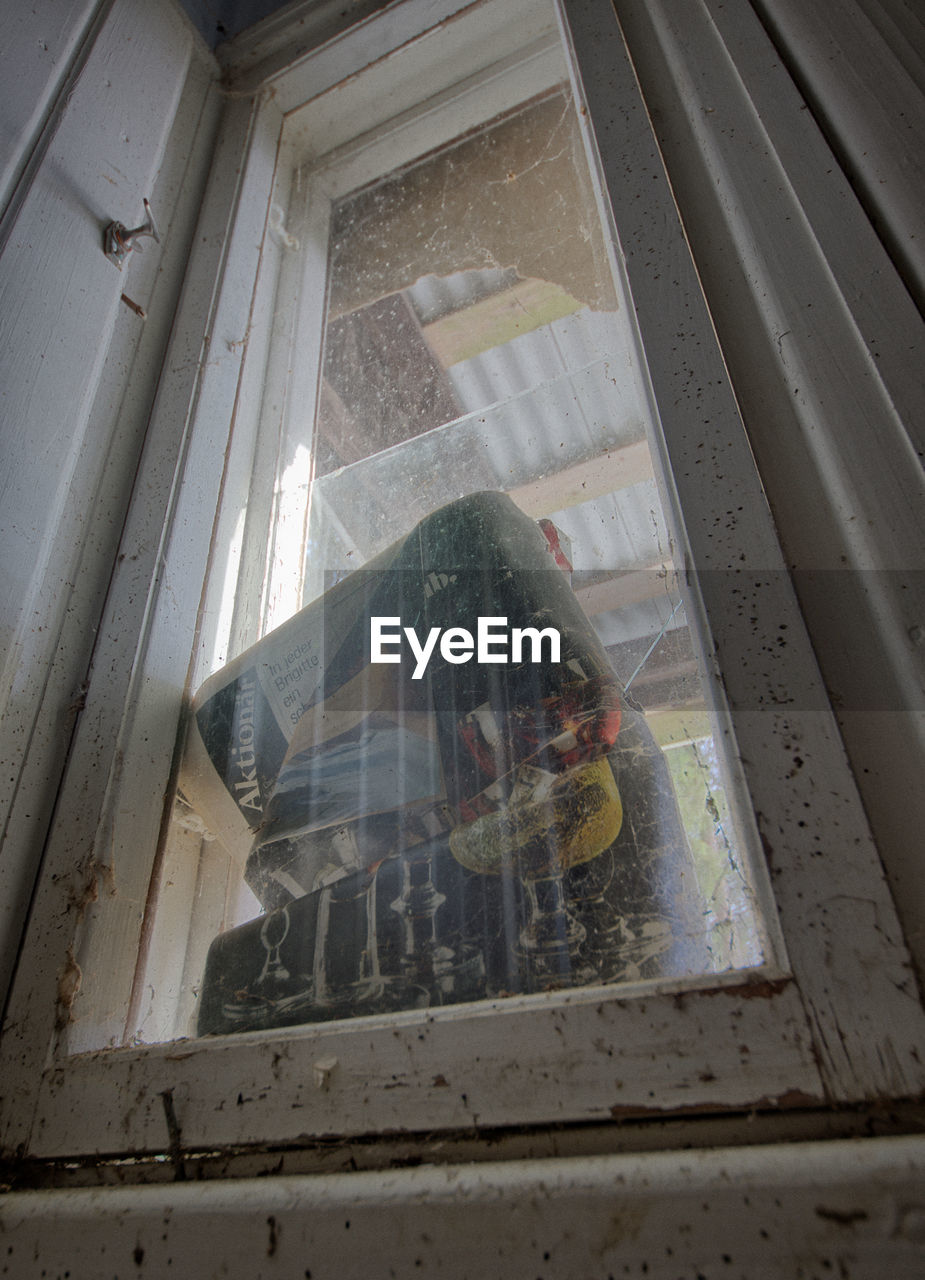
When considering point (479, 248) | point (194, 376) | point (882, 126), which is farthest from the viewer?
point (479, 248)

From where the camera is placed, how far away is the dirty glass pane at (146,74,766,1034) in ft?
1.49

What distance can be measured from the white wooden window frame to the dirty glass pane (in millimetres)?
37

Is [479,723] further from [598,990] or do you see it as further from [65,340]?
[65,340]

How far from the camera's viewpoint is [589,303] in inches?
33.2

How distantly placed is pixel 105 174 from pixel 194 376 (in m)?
0.27

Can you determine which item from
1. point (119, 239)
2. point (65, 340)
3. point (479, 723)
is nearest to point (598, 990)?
point (479, 723)

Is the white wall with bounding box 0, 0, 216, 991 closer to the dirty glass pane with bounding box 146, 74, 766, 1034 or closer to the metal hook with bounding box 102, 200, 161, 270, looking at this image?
the metal hook with bounding box 102, 200, 161, 270

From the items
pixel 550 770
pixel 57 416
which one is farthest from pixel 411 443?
pixel 550 770

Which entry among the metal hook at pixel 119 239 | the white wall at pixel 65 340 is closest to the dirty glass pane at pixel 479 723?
the white wall at pixel 65 340

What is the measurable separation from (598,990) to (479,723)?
0.77ft

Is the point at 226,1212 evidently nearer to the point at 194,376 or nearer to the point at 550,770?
the point at 550,770
